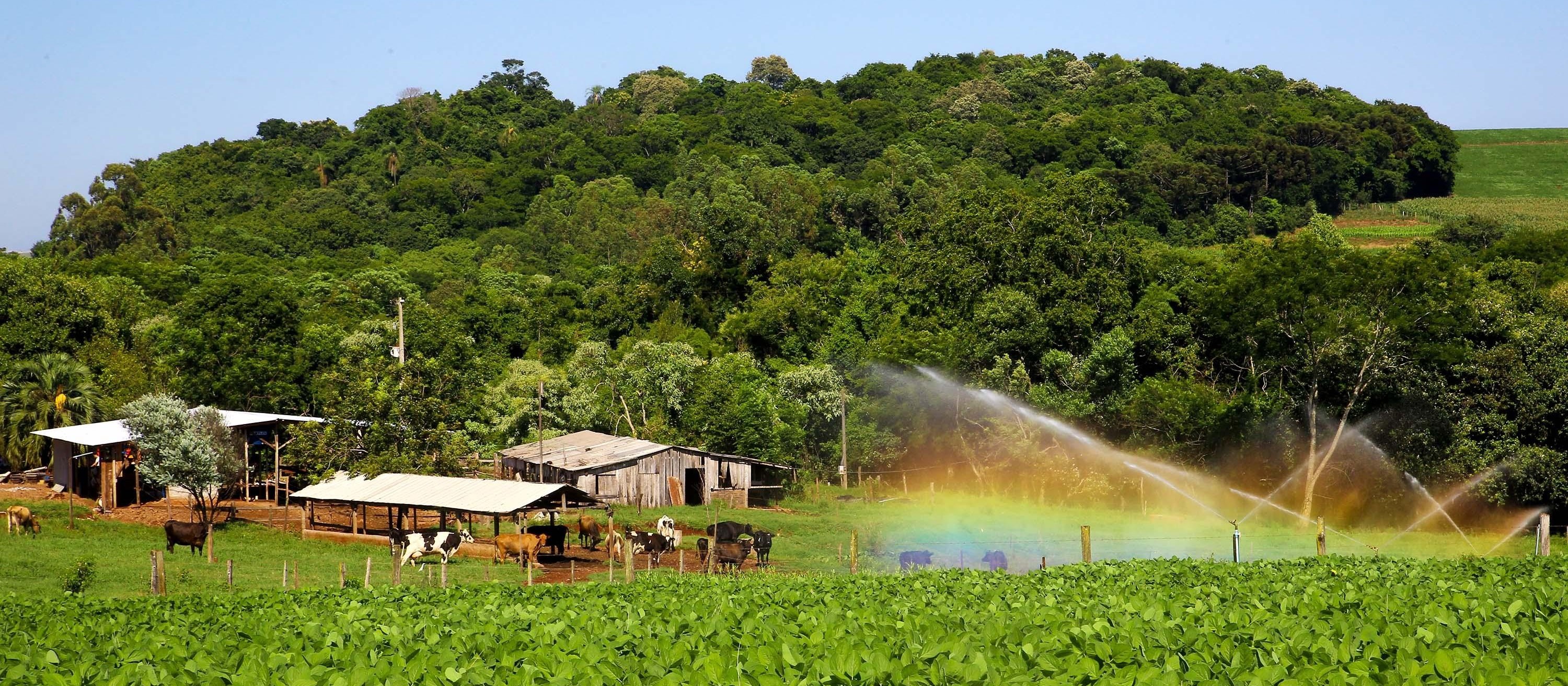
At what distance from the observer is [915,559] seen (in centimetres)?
3225

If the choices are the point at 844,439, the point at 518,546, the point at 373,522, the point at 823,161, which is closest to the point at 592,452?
the point at 373,522

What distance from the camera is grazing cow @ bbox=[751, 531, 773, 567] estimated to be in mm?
32719

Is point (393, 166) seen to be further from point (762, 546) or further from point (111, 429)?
point (762, 546)

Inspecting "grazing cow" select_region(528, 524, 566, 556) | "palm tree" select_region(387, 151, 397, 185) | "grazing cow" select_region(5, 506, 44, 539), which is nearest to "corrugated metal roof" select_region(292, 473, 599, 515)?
"grazing cow" select_region(528, 524, 566, 556)

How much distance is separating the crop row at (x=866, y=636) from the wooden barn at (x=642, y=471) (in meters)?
32.9

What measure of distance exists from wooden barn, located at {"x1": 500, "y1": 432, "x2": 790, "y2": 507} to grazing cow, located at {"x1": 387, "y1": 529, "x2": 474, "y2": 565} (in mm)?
13633

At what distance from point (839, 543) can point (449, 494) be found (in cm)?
1149

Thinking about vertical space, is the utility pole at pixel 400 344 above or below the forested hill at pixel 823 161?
below

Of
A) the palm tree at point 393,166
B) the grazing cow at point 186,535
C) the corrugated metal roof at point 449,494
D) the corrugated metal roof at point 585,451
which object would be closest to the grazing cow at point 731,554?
the corrugated metal roof at point 449,494

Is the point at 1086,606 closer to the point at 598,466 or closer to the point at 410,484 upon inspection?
the point at 410,484

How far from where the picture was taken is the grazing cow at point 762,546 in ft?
107

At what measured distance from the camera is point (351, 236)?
133000 millimetres

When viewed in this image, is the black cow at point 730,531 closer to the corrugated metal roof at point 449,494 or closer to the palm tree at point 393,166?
the corrugated metal roof at point 449,494

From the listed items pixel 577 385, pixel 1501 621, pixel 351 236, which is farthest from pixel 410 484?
pixel 351 236
